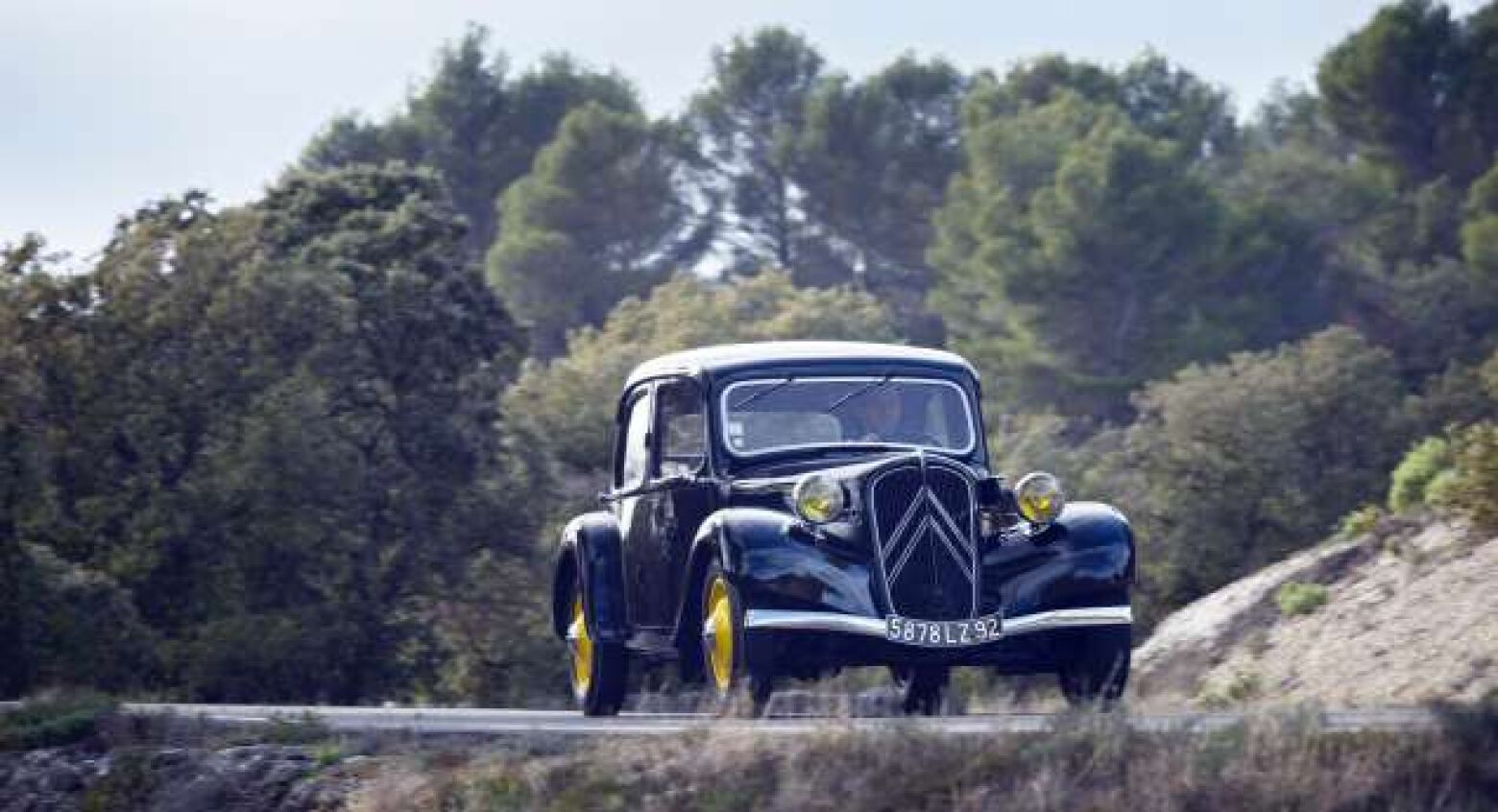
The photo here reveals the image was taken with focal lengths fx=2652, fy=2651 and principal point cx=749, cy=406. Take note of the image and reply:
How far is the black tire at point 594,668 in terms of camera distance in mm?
16344

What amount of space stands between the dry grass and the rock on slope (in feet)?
23.5

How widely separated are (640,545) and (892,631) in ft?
8.76

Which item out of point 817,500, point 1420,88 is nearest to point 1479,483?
point 817,500

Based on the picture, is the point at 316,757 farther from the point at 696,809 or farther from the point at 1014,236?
the point at 1014,236

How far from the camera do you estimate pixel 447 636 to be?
119 feet

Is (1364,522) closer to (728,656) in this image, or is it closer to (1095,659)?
(1095,659)

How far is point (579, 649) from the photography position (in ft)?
56.8

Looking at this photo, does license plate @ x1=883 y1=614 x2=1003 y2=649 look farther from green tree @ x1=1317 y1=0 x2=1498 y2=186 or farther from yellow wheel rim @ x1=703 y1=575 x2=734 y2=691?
green tree @ x1=1317 y1=0 x2=1498 y2=186

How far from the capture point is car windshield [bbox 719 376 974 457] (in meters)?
15.8

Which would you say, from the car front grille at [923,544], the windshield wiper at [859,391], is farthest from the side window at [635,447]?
the car front grille at [923,544]

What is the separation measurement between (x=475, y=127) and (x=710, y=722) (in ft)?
262

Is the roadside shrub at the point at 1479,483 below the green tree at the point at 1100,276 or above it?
below

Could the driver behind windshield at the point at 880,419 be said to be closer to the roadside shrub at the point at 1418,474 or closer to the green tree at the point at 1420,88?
the roadside shrub at the point at 1418,474

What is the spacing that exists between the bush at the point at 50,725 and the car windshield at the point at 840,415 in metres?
3.99
